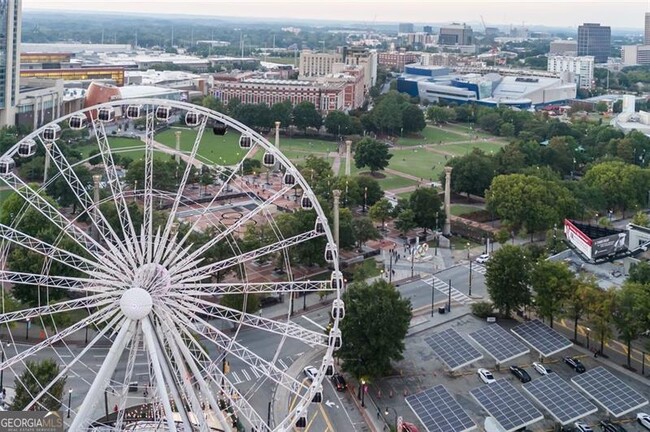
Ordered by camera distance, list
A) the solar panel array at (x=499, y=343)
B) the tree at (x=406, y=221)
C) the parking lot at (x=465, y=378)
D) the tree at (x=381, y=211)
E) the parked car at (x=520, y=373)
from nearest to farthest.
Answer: the parking lot at (x=465, y=378), the parked car at (x=520, y=373), the solar panel array at (x=499, y=343), the tree at (x=406, y=221), the tree at (x=381, y=211)

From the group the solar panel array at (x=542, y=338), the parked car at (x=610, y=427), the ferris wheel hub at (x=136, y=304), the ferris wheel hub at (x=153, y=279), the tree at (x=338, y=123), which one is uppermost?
the tree at (x=338, y=123)

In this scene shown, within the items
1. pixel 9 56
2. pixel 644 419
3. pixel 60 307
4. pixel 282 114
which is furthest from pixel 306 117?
pixel 60 307

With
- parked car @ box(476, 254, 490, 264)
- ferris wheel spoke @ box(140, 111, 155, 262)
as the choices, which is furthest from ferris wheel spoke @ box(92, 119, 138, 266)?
parked car @ box(476, 254, 490, 264)

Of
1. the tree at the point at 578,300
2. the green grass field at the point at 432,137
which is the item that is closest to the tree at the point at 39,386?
the tree at the point at 578,300

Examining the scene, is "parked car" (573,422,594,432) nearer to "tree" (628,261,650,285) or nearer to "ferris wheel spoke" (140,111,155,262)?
"tree" (628,261,650,285)

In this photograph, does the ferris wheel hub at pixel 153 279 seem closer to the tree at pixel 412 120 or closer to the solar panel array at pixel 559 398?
the solar panel array at pixel 559 398

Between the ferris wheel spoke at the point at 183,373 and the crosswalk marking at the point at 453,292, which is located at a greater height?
the ferris wheel spoke at the point at 183,373

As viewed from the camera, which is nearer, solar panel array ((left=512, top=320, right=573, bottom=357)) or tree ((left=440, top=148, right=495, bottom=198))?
solar panel array ((left=512, top=320, right=573, bottom=357))
